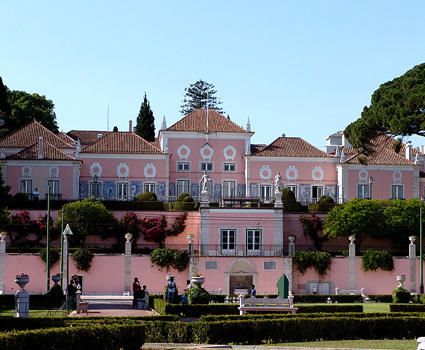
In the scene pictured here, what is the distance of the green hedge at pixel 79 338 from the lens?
18438mm

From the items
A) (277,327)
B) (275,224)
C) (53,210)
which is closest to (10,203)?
(53,210)

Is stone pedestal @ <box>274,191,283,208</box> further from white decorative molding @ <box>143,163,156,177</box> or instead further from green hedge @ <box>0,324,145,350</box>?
green hedge @ <box>0,324,145,350</box>

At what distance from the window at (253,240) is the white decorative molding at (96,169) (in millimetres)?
13275

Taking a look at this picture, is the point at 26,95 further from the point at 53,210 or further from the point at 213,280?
the point at 213,280

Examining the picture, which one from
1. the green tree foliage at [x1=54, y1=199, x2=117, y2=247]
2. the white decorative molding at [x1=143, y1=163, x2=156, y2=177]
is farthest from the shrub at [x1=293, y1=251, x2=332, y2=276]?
the white decorative molding at [x1=143, y1=163, x2=156, y2=177]

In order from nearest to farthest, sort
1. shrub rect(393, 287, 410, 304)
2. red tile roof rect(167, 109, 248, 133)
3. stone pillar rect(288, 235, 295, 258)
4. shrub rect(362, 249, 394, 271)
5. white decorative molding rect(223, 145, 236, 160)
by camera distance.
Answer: shrub rect(393, 287, 410, 304), shrub rect(362, 249, 394, 271), stone pillar rect(288, 235, 295, 258), red tile roof rect(167, 109, 248, 133), white decorative molding rect(223, 145, 236, 160)

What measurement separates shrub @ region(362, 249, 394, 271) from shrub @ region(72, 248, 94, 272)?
50.1 ft

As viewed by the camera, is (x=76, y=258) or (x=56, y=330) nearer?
(x=56, y=330)

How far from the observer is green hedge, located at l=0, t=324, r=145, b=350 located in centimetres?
1844

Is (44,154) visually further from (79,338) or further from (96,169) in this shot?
(79,338)

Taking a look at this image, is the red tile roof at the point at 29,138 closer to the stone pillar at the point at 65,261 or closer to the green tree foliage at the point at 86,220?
the green tree foliage at the point at 86,220

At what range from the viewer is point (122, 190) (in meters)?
69.9

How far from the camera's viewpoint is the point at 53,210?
6166cm

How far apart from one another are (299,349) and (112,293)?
1362 inches
